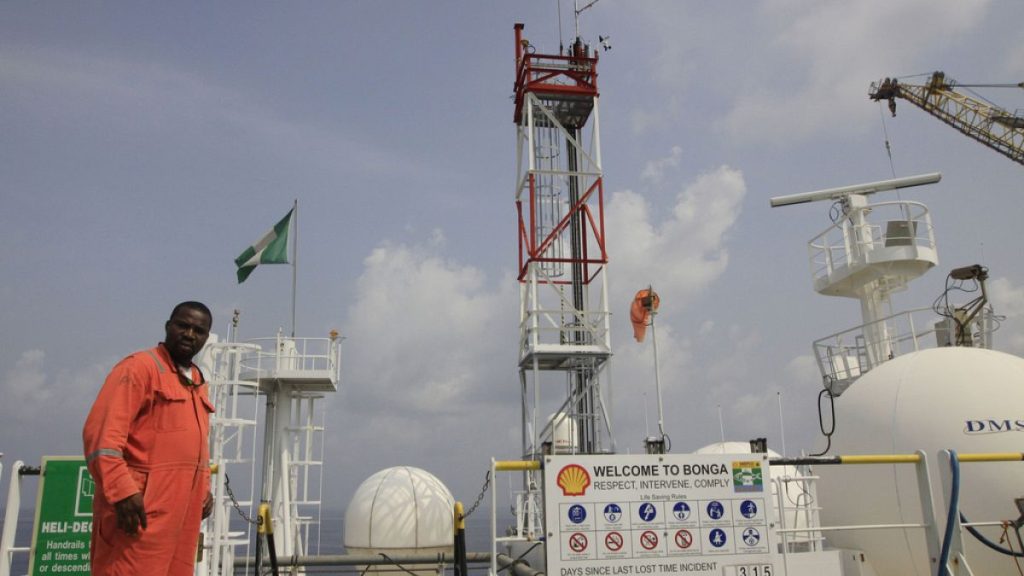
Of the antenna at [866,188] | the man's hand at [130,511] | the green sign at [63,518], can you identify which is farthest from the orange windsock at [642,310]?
the man's hand at [130,511]

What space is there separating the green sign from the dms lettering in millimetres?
9516

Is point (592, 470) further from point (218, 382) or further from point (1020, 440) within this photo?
point (218, 382)

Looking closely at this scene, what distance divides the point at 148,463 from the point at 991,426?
8.72 m

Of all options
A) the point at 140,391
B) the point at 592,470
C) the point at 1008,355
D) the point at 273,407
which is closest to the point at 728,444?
the point at 1008,355

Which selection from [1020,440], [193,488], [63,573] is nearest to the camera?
[193,488]

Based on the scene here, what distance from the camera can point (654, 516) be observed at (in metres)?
5.56

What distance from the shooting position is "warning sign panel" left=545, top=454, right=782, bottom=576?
540cm

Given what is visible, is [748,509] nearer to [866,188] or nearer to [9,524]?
[9,524]

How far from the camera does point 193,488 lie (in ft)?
12.8

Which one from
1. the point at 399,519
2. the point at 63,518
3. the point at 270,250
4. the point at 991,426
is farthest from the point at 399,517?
the point at 991,426

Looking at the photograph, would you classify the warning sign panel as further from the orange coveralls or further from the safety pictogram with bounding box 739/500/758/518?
the orange coveralls

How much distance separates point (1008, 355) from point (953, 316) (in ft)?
23.4

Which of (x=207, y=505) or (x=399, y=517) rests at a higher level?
(x=207, y=505)

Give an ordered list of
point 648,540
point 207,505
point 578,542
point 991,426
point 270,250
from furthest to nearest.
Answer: point 270,250 < point 991,426 < point 648,540 < point 578,542 < point 207,505
